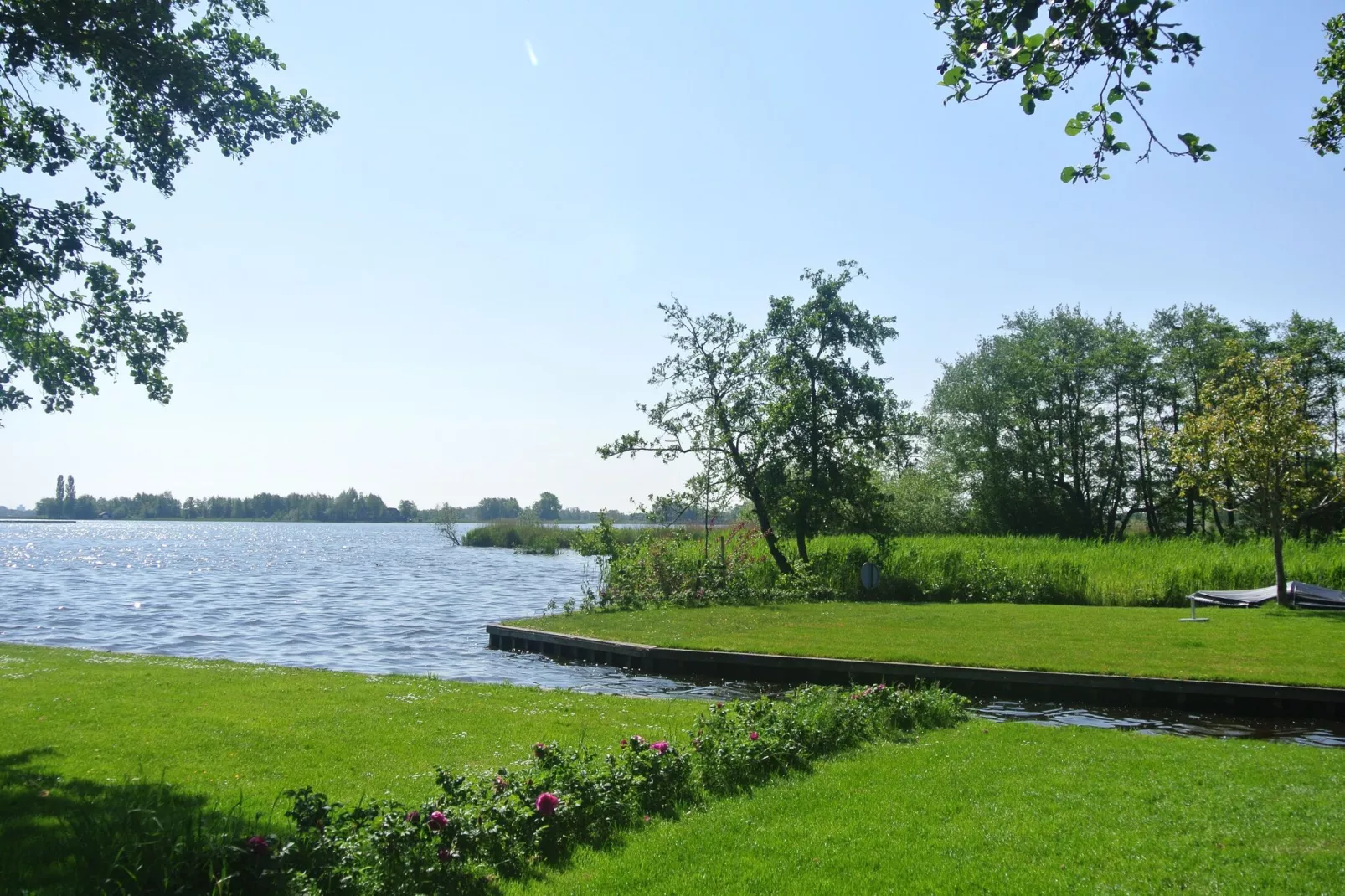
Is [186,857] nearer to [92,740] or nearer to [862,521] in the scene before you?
[92,740]

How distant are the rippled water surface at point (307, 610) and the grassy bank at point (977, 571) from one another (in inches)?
Answer: 200

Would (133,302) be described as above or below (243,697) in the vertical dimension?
above

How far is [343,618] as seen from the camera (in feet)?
88.7

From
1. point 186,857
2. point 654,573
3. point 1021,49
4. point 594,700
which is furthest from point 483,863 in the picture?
point 654,573

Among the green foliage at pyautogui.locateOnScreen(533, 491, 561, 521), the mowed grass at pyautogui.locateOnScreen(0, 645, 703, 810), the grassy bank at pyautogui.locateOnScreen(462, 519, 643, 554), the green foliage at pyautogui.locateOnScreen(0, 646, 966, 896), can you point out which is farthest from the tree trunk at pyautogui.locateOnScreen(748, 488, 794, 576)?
the green foliage at pyautogui.locateOnScreen(533, 491, 561, 521)

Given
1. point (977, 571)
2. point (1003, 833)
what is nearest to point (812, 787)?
point (1003, 833)

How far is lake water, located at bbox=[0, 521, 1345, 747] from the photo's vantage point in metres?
15.3

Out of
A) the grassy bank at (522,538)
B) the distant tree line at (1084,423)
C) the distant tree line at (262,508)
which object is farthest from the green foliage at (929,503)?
the distant tree line at (262,508)

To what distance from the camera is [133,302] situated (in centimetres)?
1062

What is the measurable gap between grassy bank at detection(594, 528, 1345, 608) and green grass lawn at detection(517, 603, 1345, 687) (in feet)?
7.07

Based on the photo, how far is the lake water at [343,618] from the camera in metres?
15.3

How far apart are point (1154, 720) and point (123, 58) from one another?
50.2 ft

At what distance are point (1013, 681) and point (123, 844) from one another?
12.6 m

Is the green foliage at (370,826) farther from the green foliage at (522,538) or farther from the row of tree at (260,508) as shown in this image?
the row of tree at (260,508)
